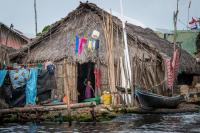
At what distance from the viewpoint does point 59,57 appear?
64.4 ft

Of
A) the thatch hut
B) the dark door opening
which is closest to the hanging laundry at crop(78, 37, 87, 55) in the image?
the thatch hut

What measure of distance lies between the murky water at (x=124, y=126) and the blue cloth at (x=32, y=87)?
11.0 ft

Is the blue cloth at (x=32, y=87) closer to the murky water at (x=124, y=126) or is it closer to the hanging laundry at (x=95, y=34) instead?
the hanging laundry at (x=95, y=34)

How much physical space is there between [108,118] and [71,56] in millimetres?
6222

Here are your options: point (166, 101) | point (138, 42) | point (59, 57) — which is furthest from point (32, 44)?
point (166, 101)

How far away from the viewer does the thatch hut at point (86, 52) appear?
18995 mm

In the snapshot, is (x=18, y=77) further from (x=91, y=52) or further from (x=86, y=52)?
(x=91, y=52)

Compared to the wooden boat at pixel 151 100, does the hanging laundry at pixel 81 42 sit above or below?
above

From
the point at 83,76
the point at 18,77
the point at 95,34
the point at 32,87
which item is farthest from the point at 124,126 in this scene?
the point at 83,76

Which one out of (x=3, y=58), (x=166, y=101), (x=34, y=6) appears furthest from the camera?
(x=34, y=6)

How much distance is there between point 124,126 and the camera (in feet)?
40.7

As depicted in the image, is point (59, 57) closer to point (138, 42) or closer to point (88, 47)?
point (88, 47)

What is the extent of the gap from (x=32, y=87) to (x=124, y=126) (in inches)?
241

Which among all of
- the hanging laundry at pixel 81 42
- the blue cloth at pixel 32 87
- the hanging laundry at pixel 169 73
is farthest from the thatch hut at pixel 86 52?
the blue cloth at pixel 32 87
